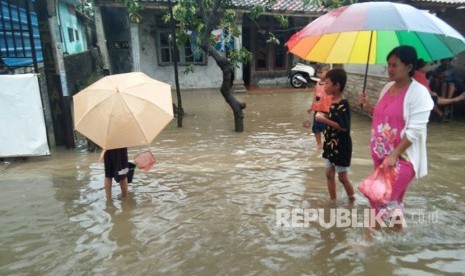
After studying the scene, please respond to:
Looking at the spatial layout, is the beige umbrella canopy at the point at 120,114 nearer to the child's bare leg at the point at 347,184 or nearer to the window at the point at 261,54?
the child's bare leg at the point at 347,184

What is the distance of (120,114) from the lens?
3936 millimetres

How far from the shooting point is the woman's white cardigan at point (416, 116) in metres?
2.80

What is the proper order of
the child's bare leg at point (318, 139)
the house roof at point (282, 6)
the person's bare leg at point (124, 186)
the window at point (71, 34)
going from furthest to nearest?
1. the window at point (71, 34)
2. the house roof at point (282, 6)
3. the child's bare leg at point (318, 139)
4. the person's bare leg at point (124, 186)

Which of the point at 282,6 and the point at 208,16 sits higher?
the point at 282,6

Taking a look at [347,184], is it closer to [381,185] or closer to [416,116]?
[381,185]

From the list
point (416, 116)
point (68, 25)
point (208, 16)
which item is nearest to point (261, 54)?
point (208, 16)

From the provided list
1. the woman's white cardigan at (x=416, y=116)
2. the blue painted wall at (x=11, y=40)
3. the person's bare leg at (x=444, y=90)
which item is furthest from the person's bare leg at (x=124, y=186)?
the person's bare leg at (x=444, y=90)

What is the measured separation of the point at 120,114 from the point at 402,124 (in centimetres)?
280

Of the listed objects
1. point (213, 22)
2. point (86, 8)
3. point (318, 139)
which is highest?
point (86, 8)

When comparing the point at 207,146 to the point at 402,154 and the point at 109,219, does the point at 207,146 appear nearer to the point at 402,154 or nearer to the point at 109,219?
the point at 109,219

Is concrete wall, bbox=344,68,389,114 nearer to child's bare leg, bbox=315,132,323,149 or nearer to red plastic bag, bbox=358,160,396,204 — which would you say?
child's bare leg, bbox=315,132,323,149

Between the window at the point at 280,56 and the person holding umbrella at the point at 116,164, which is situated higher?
the window at the point at 280,56

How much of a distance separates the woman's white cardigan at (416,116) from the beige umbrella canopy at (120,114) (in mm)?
2483

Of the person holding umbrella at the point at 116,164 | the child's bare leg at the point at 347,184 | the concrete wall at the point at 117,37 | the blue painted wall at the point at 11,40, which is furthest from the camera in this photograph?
the concrete wall at the point at 117,37
